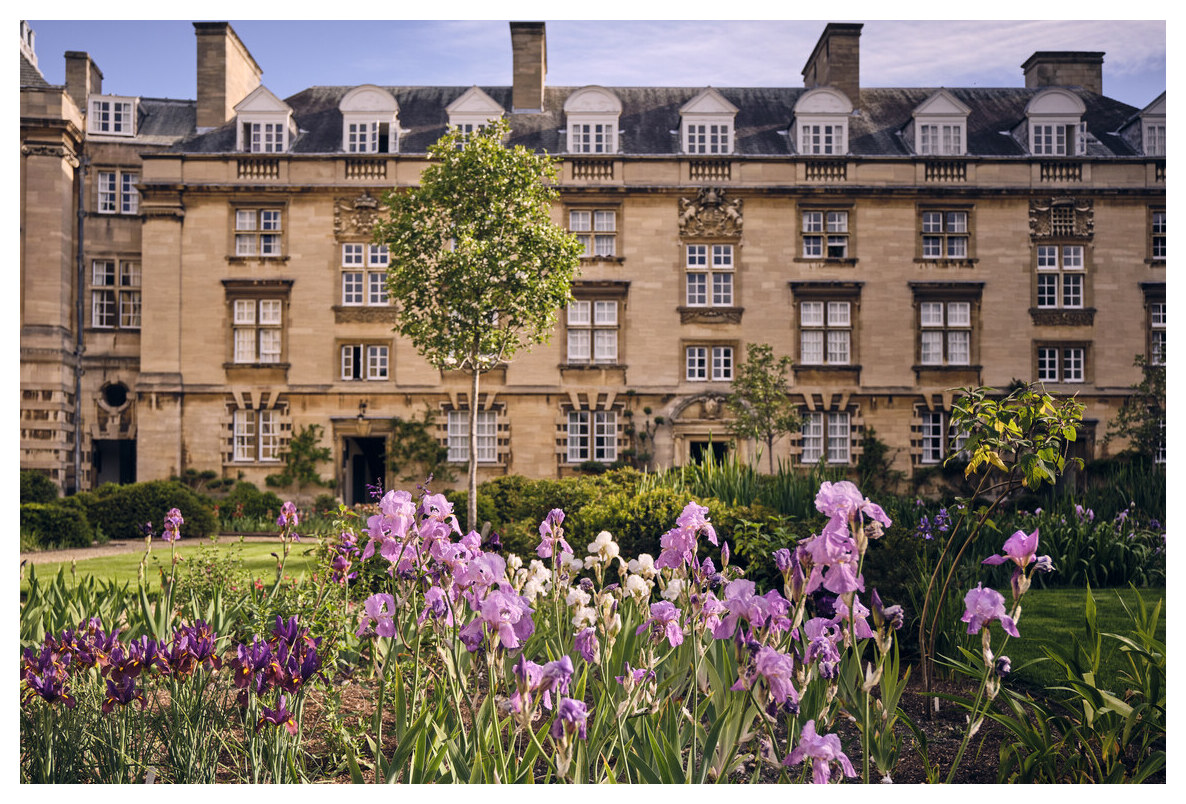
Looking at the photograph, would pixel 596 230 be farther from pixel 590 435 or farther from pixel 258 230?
pixel 258 230

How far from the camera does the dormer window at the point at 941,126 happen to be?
17062 mm

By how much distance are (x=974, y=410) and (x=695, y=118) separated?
49.2 feet

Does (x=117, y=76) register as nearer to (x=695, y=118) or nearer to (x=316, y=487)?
(x=316, y=487)

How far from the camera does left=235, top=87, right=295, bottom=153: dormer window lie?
17625mm

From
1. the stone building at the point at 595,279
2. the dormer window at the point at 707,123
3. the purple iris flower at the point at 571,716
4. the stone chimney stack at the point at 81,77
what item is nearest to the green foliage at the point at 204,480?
the stone building at the point at 595,279

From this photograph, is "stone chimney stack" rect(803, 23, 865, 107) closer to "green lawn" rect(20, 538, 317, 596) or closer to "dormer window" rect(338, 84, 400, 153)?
"dormer window" rect(338, 84, 400, 153)

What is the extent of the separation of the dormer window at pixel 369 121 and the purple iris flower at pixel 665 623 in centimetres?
1700

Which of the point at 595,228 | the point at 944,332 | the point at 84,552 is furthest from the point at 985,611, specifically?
the point at 944,332

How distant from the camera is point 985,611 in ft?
7.78

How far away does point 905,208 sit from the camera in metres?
17.2

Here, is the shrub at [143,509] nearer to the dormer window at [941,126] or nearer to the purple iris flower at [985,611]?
the purple iris flower at [985,611]

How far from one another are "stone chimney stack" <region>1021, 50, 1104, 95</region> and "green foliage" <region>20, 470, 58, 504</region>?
60.3 feet

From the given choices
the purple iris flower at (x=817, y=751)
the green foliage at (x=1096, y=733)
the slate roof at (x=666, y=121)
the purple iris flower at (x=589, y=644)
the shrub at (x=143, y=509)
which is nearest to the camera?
the purple iris flower at (x=817, y=751)

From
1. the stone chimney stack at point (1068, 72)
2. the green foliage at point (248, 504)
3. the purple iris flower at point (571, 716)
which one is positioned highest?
the stone chimney stack at point (1068, 72)
